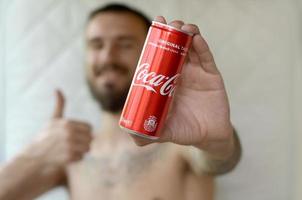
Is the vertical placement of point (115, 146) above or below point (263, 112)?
below

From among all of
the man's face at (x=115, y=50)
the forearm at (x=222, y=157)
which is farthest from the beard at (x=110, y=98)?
the forearm at (x=222, y=157)

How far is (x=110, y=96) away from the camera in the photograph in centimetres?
102

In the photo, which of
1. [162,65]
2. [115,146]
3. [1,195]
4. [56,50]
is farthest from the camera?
[56,50]

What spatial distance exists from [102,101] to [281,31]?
0.40m

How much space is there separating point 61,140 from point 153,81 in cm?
40

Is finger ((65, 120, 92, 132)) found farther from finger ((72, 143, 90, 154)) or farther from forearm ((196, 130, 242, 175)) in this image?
forearm ((196, 130, 242, 175))

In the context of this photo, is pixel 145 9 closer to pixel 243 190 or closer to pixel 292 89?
pixel 292 89

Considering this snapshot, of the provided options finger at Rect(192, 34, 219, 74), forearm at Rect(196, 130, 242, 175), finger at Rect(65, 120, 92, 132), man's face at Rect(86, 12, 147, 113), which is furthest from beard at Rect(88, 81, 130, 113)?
finger at Rect(192, 34, 219, 74)

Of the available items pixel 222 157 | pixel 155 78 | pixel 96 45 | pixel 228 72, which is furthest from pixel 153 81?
pixel 96 45

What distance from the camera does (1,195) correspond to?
0.88 metres

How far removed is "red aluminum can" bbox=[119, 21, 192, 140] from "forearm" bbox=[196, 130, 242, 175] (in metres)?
0.17

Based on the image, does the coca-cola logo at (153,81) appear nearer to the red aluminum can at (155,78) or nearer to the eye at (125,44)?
the red aluminum can at (155,78)

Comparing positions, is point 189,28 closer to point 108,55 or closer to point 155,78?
point 155,78

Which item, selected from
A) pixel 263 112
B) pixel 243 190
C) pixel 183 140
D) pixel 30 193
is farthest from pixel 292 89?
pixel 30 193
